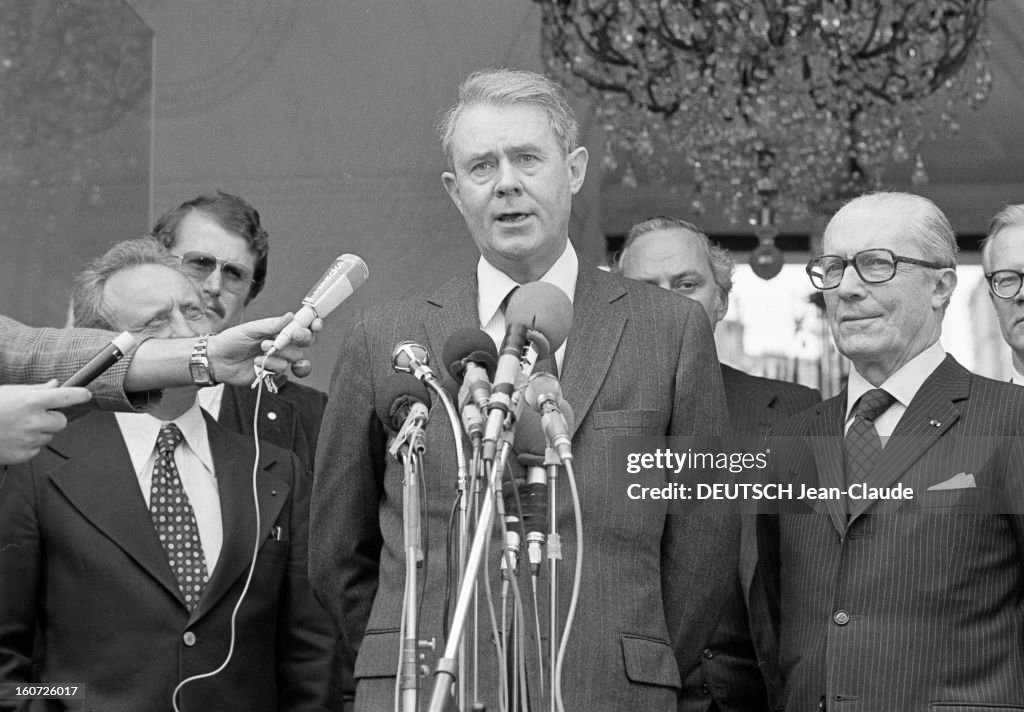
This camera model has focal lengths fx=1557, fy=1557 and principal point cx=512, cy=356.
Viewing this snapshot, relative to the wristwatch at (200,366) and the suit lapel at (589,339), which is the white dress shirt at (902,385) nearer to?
the suit lapel at (589,339)

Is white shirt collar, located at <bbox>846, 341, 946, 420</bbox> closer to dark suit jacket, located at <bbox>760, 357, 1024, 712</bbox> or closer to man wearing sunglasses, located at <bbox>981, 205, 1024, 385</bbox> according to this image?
dark suit jacket, located at <bbox>760, 357, 1024, 712</bbox>

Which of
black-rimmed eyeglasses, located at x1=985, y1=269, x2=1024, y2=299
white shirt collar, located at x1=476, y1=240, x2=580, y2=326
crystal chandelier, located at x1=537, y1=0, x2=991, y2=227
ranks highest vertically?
crystal chandelier, located at x1=537, y1=0, x2=991, y2=227

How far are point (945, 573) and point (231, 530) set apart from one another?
1324mm

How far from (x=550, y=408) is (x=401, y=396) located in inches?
7.9

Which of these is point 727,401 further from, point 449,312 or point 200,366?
point 200,366

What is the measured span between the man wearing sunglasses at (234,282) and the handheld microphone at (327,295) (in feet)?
3.77

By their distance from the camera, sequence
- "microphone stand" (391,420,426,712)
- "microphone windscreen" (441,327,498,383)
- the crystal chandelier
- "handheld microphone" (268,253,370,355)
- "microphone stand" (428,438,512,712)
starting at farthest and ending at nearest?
the crystal chandelier
"handheld microphone" (268,253,370,355)
"microphone windscreen" (441,327,498,383)
"microphone stand" (391,420,426,712)
"microphone stand" (428,438,512,712)

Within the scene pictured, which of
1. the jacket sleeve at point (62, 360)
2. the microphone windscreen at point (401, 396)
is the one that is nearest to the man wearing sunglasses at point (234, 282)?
the jacket sleeve at point (62, 360)

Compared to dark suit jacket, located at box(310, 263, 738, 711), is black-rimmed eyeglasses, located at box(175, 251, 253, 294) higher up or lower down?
higher up

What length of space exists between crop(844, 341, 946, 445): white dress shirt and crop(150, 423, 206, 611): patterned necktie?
124 cm

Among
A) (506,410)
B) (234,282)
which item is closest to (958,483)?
(506,410)

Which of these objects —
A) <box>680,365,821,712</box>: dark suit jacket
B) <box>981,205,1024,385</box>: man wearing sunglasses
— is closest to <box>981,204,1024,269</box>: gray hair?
<box>981,205,1024,385</box>: man wearing sunglasses

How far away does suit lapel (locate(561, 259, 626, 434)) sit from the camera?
8.23ft

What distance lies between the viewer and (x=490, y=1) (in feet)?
16.2
